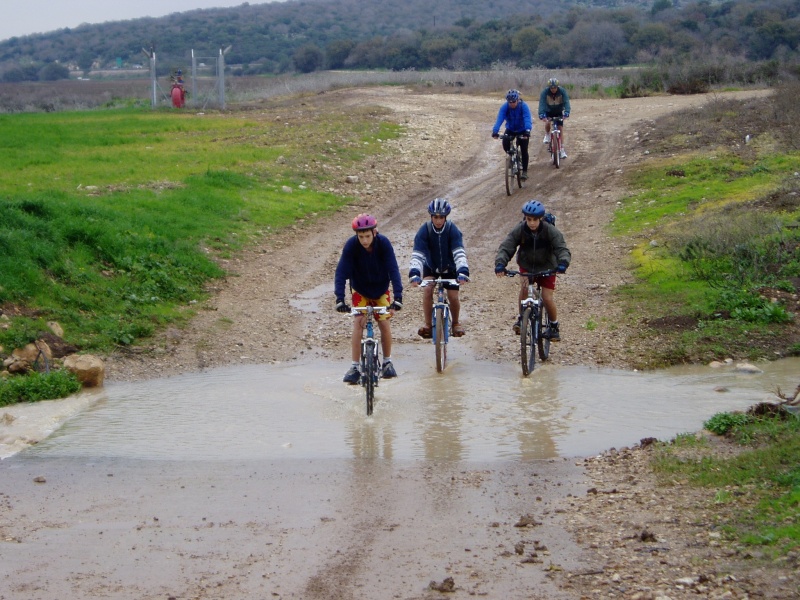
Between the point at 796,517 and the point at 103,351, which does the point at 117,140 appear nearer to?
the point at 103,351

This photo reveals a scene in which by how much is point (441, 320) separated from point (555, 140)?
12.4 metres

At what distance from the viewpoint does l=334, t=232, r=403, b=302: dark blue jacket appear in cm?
947

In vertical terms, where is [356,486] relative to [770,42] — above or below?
below

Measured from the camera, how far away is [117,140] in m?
27.2

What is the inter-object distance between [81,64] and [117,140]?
102m

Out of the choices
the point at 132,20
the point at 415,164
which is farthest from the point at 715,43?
the point at 132,20

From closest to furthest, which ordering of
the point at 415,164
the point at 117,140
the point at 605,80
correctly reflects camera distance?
the point at 415,164
the point at 117,140
the point at 605,80

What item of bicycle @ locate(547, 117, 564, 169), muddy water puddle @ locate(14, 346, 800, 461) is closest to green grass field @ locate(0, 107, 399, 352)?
muddy water puddle @ locate(14, 346, 800, 461)

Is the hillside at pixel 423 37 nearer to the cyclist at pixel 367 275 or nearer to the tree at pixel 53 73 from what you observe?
the tree at pixel 53 73

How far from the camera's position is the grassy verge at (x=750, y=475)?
18.8ft

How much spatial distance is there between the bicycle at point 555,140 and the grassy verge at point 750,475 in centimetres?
1421

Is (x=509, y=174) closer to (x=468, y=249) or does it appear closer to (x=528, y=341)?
(x=468, y=249)

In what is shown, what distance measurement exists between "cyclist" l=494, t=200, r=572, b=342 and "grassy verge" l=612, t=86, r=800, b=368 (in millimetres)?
1273

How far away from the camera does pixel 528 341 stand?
1039 centimetres
